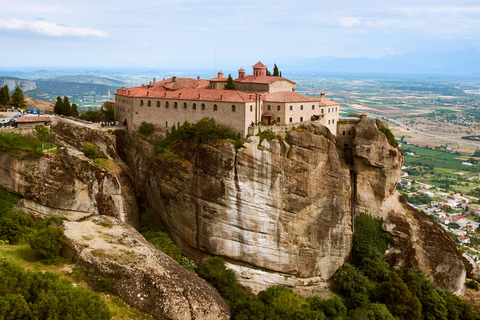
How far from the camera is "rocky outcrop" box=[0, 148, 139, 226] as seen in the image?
4212cm

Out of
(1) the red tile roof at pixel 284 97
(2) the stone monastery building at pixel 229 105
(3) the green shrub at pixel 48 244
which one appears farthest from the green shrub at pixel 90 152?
(1) the red tile roof at pixel 284 97

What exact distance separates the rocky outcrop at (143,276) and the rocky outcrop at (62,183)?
10.4 m

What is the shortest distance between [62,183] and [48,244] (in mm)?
14760

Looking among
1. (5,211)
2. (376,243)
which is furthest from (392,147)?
(5,211)

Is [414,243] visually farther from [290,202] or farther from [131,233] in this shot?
[131,233]

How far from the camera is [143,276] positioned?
94.0 feet

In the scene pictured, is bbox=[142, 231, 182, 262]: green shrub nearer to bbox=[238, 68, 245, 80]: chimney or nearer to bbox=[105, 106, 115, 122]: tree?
bbox=[105, 106, 115, 122]: tree

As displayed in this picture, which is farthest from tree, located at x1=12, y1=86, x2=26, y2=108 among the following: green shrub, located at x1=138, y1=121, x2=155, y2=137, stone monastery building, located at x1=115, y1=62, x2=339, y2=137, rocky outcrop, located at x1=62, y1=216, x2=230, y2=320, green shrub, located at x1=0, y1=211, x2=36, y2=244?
rocky outcrop, located at x1=62, y1=216, x2=230, y2=320

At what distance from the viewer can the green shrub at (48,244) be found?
29.0m

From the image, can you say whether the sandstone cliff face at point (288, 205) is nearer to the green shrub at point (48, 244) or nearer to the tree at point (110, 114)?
the tree at point (110, 114)

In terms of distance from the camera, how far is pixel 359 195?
1933 inches

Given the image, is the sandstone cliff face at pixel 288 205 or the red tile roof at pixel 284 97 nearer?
the sandstone cliff face at pixel 288 205

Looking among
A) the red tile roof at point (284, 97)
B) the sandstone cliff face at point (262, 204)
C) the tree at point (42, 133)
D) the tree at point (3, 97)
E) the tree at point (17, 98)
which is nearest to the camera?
the sandstone cliff face at point (262, 204)

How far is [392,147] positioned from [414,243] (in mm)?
11252
